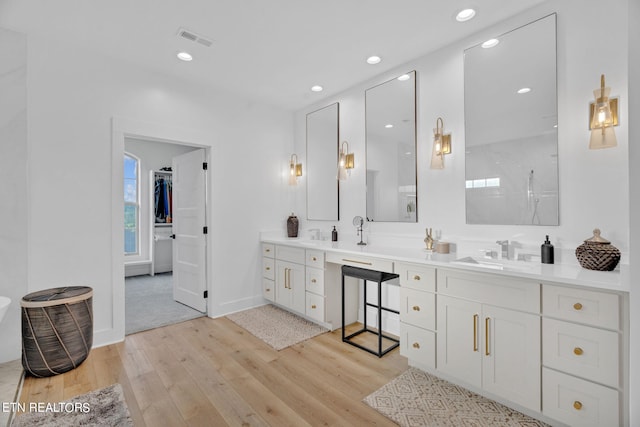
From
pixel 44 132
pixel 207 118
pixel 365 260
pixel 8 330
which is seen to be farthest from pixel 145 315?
pixel 365 260

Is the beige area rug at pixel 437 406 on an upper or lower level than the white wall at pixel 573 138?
lower

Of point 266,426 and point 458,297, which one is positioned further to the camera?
point 458,297

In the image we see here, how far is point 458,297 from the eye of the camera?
215cm

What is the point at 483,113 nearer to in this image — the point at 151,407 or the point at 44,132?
the point at 151,407

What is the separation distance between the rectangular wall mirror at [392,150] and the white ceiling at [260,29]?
270mm

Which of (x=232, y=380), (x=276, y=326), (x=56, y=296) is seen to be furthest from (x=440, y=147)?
(x=56, y=296)

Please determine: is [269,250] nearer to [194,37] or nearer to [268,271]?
[268,271]

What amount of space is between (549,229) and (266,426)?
2.30 meters

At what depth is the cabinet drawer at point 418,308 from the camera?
2318 millimetres

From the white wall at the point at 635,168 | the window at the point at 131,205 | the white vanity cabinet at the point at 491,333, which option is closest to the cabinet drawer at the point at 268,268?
the white vanity cabinet at the point at 491,333

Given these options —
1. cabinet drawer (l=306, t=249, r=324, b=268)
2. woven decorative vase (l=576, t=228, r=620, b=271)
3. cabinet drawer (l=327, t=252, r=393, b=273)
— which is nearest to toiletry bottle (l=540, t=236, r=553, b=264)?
woven decorative vase (l=576, t=228, r=620, b=271)

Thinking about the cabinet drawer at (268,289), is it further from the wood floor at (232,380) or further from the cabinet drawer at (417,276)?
the cabinet drawer at (417,276)

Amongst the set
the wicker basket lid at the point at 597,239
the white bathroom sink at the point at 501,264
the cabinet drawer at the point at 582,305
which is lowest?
the cabinet drawer at the point at 582,305

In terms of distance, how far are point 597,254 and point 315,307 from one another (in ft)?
7.77
